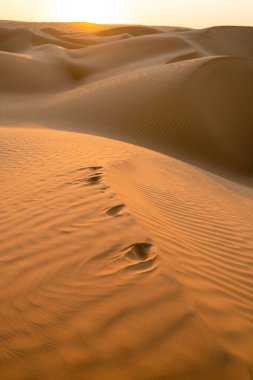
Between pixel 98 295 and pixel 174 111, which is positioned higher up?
pixel 174 111

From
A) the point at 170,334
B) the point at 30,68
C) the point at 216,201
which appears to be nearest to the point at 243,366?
the point at 170,334

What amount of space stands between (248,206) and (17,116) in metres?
9.30

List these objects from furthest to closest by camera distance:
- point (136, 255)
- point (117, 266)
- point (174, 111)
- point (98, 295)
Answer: point (174, 111)
point (136, 255)
point (117, 266)
point (98, 295)

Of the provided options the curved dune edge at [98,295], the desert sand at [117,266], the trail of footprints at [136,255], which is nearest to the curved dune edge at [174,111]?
the desert sand at [117,266]

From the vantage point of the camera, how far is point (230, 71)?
14.6m

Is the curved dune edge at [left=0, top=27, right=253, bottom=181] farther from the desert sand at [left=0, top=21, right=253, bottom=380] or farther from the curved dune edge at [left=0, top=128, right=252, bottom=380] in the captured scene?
the curved dune edge at [left=0, top=128, right=252, bottom=380]

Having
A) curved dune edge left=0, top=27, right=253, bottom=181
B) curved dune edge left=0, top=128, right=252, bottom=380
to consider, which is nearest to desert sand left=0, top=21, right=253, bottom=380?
curved dune edge left=0, top=128, right=252, bottom=380

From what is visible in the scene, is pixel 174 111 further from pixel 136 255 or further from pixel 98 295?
pixel 98 295

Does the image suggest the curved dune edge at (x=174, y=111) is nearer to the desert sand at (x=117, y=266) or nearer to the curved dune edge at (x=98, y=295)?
the desert sand at (x=117, y=266)

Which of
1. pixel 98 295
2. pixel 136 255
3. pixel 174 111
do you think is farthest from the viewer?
pixel 174 111

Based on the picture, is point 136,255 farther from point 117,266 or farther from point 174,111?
point 174,111

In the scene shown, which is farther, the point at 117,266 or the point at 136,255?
the point at 136,255

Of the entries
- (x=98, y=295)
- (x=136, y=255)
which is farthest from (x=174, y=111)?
(x=98, y=295)

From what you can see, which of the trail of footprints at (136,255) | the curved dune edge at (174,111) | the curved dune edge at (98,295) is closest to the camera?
the curved dune edge at (98,295)
